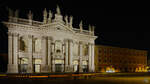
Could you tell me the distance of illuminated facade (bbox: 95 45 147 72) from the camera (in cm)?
6412

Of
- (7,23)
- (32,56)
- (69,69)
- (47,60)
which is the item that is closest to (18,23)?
(7,23)

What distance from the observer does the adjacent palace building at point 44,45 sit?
4319cm

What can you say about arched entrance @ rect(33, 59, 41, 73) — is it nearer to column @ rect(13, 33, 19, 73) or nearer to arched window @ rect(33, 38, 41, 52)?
arched window @ rect(33, 38, 41, 52)

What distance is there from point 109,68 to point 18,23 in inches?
1519

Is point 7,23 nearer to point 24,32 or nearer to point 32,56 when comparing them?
point 24,32

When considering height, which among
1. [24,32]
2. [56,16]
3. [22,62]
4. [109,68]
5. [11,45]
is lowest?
[109,68]

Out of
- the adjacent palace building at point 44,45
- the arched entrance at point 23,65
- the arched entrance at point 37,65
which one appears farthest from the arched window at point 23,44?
the arched entrance at point 37,65

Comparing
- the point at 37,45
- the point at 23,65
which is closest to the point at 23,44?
the point at 37,45

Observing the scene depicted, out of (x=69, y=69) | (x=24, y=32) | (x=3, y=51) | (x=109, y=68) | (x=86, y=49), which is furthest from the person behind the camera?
(x=109, y=68)

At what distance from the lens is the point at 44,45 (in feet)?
157

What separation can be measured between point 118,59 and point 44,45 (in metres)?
35.0

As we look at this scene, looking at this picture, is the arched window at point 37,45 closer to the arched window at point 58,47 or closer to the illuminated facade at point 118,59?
the arched window at point 58,47

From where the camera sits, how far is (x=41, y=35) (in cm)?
4784

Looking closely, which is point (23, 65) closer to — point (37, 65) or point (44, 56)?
point (37, 65)
